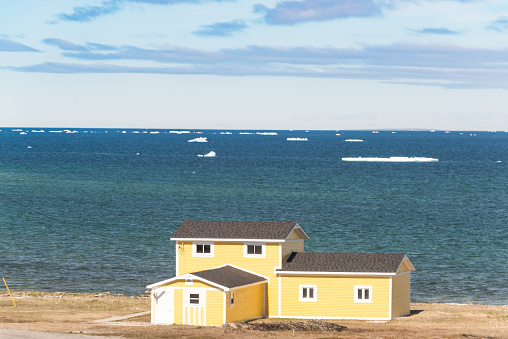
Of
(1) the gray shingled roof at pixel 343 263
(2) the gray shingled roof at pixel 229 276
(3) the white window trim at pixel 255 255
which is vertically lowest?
(2) the gray shingled roof at pixel 229 276

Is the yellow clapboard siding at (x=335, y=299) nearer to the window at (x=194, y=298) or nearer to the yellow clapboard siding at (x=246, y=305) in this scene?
the yellow clapboard siding at (x=246, y=305)

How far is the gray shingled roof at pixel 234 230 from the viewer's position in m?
46.8

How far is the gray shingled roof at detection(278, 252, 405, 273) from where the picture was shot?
4503 cm

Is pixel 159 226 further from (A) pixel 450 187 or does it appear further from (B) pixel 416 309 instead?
(A) pixel 450 187

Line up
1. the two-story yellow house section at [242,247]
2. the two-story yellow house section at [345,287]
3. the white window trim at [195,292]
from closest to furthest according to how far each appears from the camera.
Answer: the white window trim at [195,292], the two-story yellow house section at [345,287], the two-story yellow house section at [242,247]

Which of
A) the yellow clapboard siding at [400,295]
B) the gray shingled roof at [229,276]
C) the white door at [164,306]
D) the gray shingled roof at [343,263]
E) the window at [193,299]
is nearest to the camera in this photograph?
the window at [193,299]

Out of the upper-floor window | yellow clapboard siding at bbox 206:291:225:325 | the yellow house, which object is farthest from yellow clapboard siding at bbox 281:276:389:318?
yellow clapboard siding at bbox 206:291:225:325

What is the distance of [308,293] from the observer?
4588cm

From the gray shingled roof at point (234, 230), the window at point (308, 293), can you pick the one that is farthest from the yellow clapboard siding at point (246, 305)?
the gray shingled roof at point (234, 230)

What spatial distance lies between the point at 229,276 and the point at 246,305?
1.80 metres

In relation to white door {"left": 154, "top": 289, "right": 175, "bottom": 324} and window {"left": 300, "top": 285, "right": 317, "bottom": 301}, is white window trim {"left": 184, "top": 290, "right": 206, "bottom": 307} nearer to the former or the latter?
white door {"left": 154, "top": 289, "right": 175, "bottom": 324}

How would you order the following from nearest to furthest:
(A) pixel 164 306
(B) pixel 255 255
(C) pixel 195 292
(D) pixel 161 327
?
(D) pixel 161 327, (C) pixel 195 292, (A) pixel 164 306, (B) pixel 255 255

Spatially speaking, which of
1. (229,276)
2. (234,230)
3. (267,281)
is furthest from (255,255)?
(229,276)

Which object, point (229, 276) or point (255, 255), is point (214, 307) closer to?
point (229, 276)
